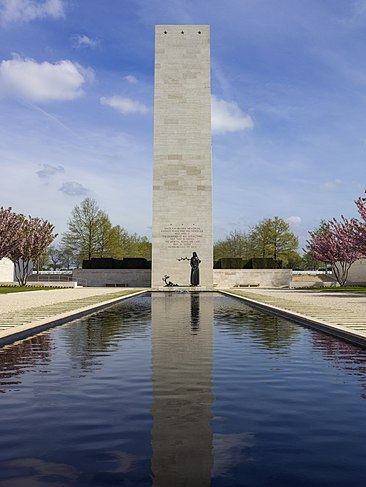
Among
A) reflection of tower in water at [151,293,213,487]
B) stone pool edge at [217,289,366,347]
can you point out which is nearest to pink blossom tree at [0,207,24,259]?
stone pool edge at [217,289,366,347]

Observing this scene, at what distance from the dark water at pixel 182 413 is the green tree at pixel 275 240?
6385 centimetres

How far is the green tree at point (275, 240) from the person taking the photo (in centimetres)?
7412

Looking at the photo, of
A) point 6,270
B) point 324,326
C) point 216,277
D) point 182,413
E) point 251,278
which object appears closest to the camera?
point 182,413

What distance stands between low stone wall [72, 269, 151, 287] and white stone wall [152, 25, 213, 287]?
17.3 ft

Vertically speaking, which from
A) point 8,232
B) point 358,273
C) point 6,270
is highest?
point 8,232

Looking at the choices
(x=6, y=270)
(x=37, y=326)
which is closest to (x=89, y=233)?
(x=6, y=270)

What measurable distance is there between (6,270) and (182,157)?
32533 millimetres

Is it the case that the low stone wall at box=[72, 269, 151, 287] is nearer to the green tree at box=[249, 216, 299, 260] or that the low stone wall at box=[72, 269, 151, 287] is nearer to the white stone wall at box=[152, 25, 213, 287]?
the white stone wall at box=[152, 25, 213, 287]

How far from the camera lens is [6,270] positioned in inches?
2778

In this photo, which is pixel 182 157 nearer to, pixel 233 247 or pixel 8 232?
pixel 8 232

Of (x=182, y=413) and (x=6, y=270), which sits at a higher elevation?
(x=6, y=270)

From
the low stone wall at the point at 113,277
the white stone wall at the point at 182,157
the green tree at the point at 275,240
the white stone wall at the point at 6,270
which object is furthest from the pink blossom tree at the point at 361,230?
the white stone wall at the point at 6,270

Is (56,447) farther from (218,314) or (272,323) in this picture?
(218,314)

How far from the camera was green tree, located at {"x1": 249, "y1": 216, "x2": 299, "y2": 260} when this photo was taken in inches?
2918
